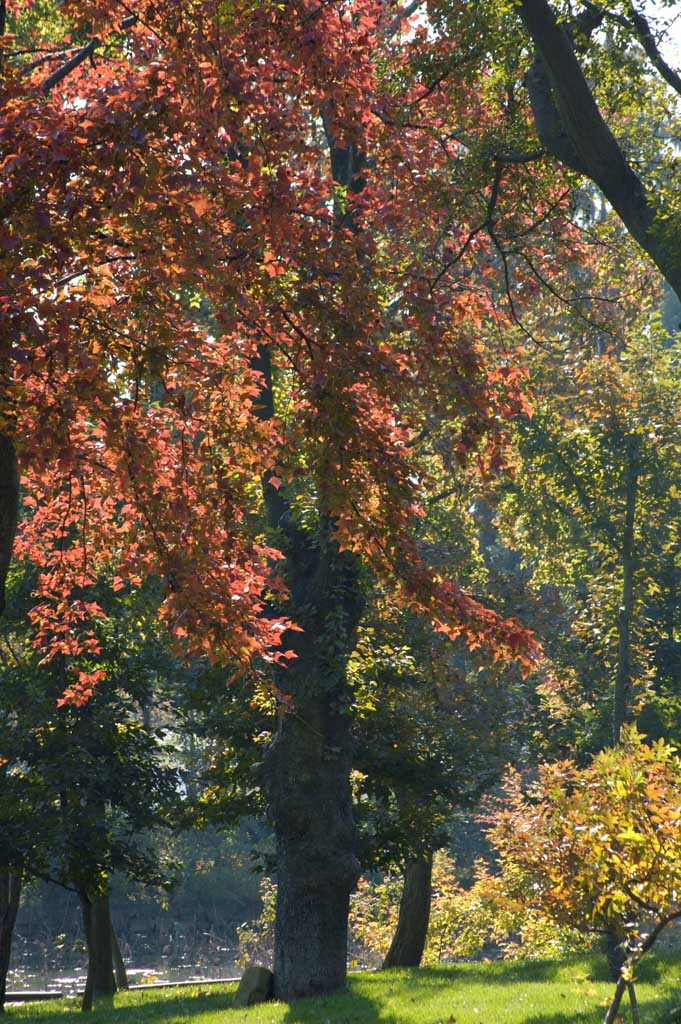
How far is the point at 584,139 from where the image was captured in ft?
33.4

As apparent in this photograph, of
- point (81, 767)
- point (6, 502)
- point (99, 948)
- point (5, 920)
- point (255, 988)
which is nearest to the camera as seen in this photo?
point (6, 502)

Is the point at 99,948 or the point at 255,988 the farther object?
the point at 99,948

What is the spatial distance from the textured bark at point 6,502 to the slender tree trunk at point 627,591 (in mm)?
12837

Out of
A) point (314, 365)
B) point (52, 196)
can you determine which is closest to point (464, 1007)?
point (314, 365)

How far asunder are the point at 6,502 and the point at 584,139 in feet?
19.8

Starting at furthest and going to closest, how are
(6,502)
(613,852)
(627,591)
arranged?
1. (627,591)
2. (613,852)
3. (6,502)

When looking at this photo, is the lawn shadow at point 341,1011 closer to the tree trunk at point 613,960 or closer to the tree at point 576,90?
the tree trunk at point 613,960

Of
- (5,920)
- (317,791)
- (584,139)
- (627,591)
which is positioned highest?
(584,139)

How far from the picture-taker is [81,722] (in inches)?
704

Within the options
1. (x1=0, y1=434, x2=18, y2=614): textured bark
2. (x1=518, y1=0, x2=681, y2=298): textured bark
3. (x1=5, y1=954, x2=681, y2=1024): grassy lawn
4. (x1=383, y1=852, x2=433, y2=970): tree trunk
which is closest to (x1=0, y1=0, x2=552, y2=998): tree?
(x1=0, y1=434, x2=18, y2=614): textured bark

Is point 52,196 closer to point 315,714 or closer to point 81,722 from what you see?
point 315,714

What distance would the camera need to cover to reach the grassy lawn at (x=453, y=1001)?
1220 cm

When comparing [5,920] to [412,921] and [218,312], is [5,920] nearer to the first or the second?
[412,921]

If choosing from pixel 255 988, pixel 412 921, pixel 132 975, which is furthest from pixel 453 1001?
pixel 132 975
